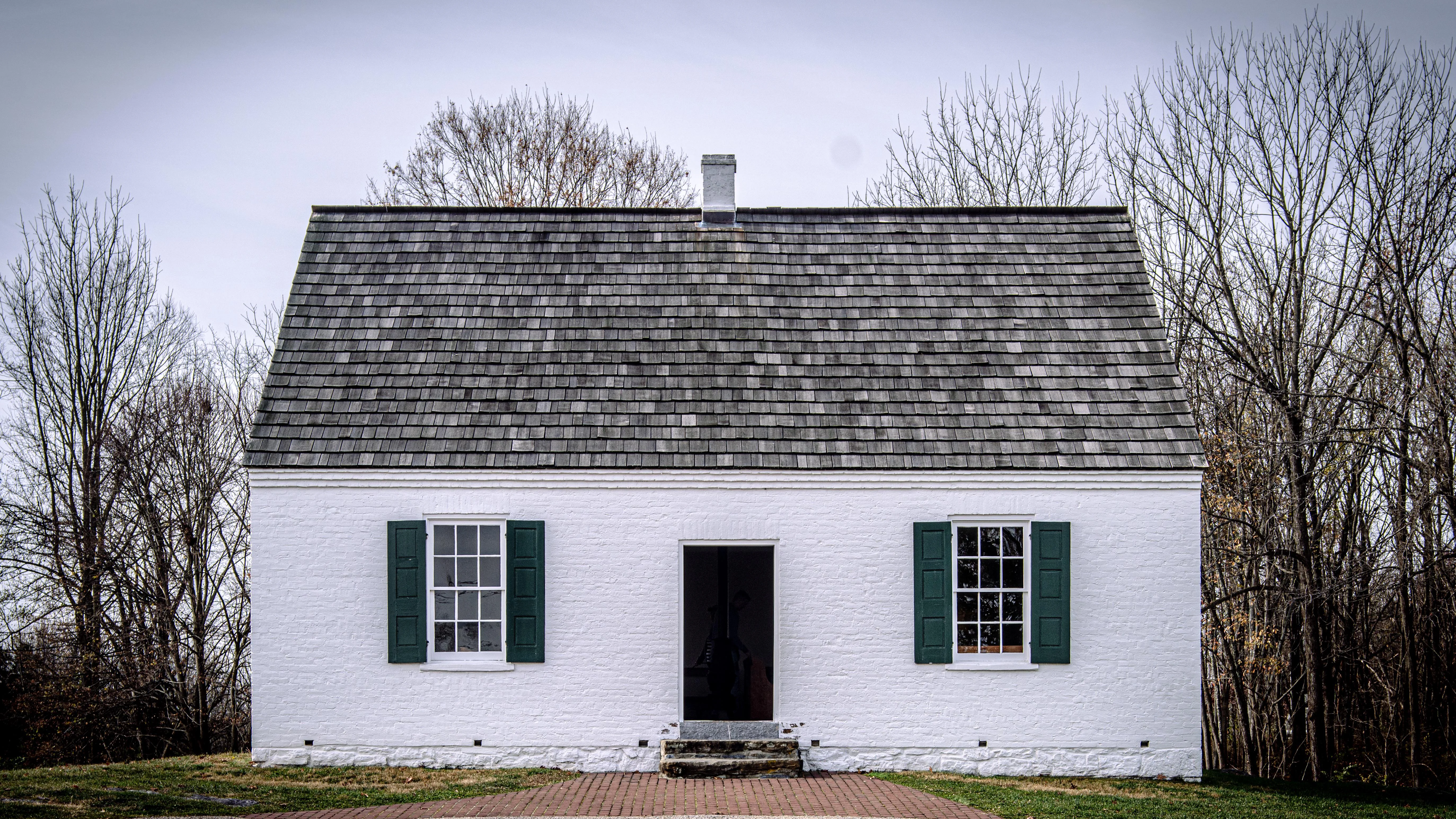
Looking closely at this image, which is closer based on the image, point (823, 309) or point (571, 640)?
point (571, 640)

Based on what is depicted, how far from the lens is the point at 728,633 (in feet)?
47.5

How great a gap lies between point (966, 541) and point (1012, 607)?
0.88 meters

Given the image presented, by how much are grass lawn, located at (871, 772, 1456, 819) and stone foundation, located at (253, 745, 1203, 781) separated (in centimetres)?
13

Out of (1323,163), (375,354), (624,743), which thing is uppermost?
(1323,163)

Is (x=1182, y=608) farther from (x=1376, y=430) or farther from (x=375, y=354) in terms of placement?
(x=375, y=354)

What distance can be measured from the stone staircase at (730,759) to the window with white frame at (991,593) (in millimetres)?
2144

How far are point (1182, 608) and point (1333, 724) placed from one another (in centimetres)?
854

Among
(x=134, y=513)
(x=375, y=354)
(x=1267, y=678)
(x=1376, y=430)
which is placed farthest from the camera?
(x=134, y=513)

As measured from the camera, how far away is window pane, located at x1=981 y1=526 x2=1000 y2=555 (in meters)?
11.8

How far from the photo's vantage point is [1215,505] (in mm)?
17359

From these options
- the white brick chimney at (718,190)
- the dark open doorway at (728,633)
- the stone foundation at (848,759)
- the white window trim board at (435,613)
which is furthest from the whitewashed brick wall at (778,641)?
the white brick chimney at (718,190)

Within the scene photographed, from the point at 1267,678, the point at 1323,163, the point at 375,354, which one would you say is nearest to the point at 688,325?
the point at 375,354

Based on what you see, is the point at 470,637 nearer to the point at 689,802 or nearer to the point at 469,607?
the point at 469,607

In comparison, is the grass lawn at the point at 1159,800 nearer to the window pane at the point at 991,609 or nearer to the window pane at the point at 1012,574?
the window pane at the point at 991,609
